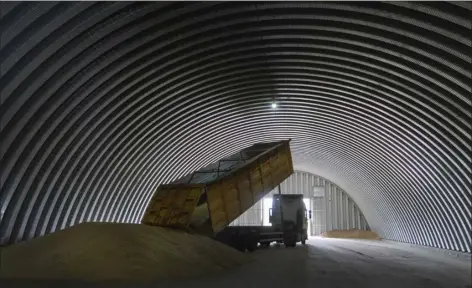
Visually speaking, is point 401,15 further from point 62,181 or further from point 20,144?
point 62,181

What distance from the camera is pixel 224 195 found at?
1387cm

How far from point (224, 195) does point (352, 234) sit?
2085cm

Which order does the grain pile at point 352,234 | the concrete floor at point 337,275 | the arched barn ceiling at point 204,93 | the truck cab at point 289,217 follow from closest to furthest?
the concrete floor at point 337,275 < the arched barn ceiling at point 204,93 < the truck cab at point 289,217 < the grain pile at point 352,234

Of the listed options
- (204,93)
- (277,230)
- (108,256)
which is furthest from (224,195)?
(277,230)

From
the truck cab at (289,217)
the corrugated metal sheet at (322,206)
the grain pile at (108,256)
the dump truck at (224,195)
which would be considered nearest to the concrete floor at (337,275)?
the grain pile at (108,256)

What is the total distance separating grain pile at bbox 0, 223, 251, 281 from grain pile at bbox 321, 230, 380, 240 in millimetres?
22138

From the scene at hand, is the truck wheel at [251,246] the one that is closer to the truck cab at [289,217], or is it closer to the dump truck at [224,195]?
the dump truck at [224,195]

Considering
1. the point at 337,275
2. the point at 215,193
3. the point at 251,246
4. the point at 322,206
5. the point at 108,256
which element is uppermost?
the point at 322,206

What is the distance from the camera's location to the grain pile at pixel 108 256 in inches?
321

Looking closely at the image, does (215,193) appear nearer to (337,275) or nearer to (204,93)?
(204,93)

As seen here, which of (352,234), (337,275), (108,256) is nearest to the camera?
(108,256)

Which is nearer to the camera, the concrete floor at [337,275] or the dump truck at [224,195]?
the concrete floor at [337,275]

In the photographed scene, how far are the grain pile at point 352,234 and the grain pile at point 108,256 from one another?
72.6 ft

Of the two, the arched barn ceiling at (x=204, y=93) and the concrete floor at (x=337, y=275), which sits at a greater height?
the arched barn ceiling at (x=204, y=93)
